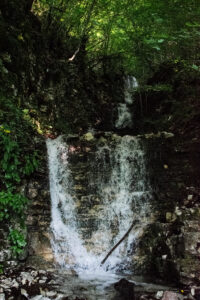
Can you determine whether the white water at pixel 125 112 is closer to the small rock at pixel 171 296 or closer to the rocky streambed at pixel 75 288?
the rocky streambed at pixel 75 288

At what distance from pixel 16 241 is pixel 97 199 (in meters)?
1.96

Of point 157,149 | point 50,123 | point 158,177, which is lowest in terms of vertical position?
point 158,177

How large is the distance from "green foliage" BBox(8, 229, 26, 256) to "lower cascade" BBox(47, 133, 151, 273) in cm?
85

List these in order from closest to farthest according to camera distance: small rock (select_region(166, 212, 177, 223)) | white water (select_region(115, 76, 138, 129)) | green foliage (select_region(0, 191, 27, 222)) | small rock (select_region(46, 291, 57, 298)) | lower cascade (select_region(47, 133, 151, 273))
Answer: small rock (select_region(46, 291, 57, 298))
green foliage (select_region(0, 191, 27, 222))
small rock (select_region(166, 212, 177, 223))
lower cascade (select_region(47, 133, 151, 273))
white water (select_region(115, 76, 138, 129))

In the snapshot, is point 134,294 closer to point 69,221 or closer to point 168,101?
point 69,221

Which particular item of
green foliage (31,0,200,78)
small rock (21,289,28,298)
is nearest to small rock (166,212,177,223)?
small rock (21,289,28,298)

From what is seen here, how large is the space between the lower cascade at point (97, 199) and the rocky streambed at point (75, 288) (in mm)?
576

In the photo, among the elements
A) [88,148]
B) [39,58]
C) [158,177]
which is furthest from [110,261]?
[39,58]

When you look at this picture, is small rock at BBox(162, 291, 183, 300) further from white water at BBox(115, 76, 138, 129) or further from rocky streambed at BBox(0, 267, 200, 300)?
white water at BBox(115, 76, 138, 129)

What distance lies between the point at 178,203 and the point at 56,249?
8.63 ft

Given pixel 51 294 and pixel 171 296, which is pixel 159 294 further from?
pixel 51 294

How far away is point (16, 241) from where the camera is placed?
12.6 feet

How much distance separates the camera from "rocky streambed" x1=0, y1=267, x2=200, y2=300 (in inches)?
126

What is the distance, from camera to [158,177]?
5.45 m
